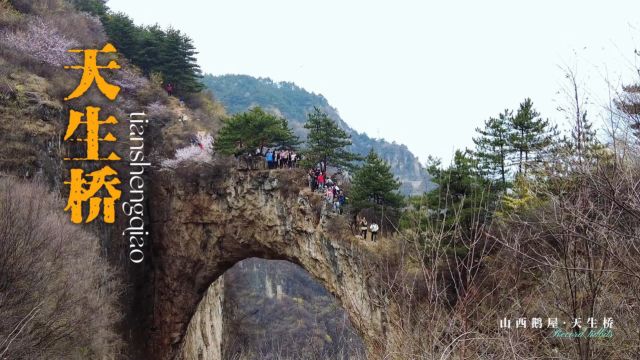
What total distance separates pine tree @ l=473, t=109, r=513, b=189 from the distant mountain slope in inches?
2020

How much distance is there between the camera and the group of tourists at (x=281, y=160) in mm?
14719

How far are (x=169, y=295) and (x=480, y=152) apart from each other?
1259 centimetres

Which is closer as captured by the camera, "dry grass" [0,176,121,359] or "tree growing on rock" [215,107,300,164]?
"dry grass" [0,176,121,359]

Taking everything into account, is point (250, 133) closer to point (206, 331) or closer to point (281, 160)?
point (281, 160)

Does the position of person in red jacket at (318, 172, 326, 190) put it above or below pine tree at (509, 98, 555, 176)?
below

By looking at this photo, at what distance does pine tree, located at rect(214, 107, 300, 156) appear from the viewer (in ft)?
47.8

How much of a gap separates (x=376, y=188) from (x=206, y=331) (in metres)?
11.4

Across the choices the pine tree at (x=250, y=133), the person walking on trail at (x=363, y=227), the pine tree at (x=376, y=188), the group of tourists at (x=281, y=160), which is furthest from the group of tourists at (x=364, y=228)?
the pine tree at (x=250, y=133)

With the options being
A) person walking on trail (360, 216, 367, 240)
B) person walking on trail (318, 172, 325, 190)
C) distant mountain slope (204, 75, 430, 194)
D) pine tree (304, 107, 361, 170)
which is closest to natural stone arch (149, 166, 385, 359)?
person walking on trail (318, 172, 325, 190)

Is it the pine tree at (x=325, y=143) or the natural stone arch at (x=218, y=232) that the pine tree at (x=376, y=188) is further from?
the pine tree at (x=325, y=143)

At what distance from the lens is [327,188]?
1304 cm

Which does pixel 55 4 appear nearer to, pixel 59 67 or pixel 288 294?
pixel 59 67

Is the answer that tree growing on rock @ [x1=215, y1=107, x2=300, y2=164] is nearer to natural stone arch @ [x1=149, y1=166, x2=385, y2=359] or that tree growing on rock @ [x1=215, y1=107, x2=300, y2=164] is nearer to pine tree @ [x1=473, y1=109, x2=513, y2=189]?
natural stone arch @ [x1=149, y1=166, x2=385, y2=359]

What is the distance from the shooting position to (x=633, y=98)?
386 centimetres
